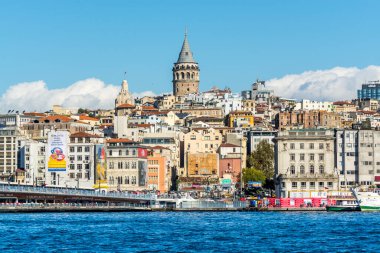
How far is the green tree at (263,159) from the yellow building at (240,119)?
96.2 ft

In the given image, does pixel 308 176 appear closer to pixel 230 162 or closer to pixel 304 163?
pixel 304 163

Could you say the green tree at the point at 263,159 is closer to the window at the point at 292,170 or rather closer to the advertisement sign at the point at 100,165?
the advertisement sign at the point at 100,165

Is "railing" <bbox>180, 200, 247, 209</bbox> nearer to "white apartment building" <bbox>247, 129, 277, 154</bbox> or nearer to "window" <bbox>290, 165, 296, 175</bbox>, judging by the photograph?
"window" <bbox>290, 165, 296, 175</bbox>

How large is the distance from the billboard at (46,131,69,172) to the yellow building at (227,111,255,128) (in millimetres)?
44563

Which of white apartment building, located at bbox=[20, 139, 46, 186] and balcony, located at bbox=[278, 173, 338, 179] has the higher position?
white apartment building, located at bbox=[20, 139, 46, 186]

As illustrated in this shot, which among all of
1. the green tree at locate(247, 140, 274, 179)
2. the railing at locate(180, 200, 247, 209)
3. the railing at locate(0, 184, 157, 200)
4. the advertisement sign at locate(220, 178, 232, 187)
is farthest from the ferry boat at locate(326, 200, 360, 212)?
the green tree at locate(247, 140, 274, 179)

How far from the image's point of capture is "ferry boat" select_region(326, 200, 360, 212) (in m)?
112

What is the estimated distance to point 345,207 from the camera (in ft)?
368

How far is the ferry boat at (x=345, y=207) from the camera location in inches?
4390

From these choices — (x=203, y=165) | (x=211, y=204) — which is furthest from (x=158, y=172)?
(x=211, y=204)

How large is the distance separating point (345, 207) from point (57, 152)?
3653cm

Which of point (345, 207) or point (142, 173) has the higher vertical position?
point (142, 173)

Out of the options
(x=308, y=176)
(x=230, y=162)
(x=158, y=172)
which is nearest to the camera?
(x=308, y=176)

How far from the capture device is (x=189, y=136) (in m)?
150
